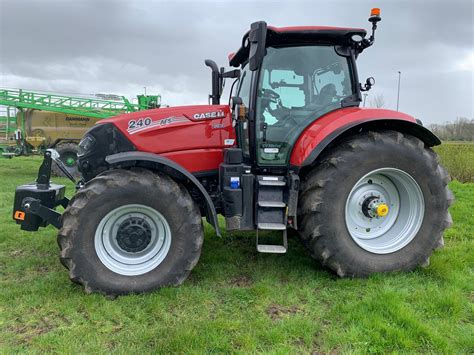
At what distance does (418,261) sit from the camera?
3.94 meters

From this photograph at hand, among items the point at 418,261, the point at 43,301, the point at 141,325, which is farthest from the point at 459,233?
the point at 43,301

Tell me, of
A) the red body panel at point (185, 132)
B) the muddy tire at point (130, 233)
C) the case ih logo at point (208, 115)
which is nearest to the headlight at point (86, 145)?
the red body panel at point (185, 132)

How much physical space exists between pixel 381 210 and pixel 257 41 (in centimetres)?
206

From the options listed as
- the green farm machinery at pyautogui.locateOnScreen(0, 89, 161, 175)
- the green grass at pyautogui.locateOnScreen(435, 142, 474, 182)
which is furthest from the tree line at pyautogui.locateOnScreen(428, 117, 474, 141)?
the green farm machinery at pyautogui.locateOnScreen(0, 89, 161, 175)

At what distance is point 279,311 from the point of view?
3305 millimetres

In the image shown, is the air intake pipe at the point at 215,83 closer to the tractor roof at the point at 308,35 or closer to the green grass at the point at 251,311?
the tractor roof at the point at 308,35

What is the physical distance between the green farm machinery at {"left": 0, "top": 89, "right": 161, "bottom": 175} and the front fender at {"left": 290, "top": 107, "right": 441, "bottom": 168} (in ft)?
36.0

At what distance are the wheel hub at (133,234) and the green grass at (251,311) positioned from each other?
462 millimetres

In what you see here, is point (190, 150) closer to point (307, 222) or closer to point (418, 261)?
point (307, 222)

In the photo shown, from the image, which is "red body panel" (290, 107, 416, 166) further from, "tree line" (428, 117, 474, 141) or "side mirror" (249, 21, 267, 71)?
"tree line" (428, 117, 474, 141)

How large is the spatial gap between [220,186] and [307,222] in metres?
0.97

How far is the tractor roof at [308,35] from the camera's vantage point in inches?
151

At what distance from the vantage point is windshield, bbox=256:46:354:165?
399cm

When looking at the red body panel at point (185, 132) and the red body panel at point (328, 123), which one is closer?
the red body panel at point (328, 123)
